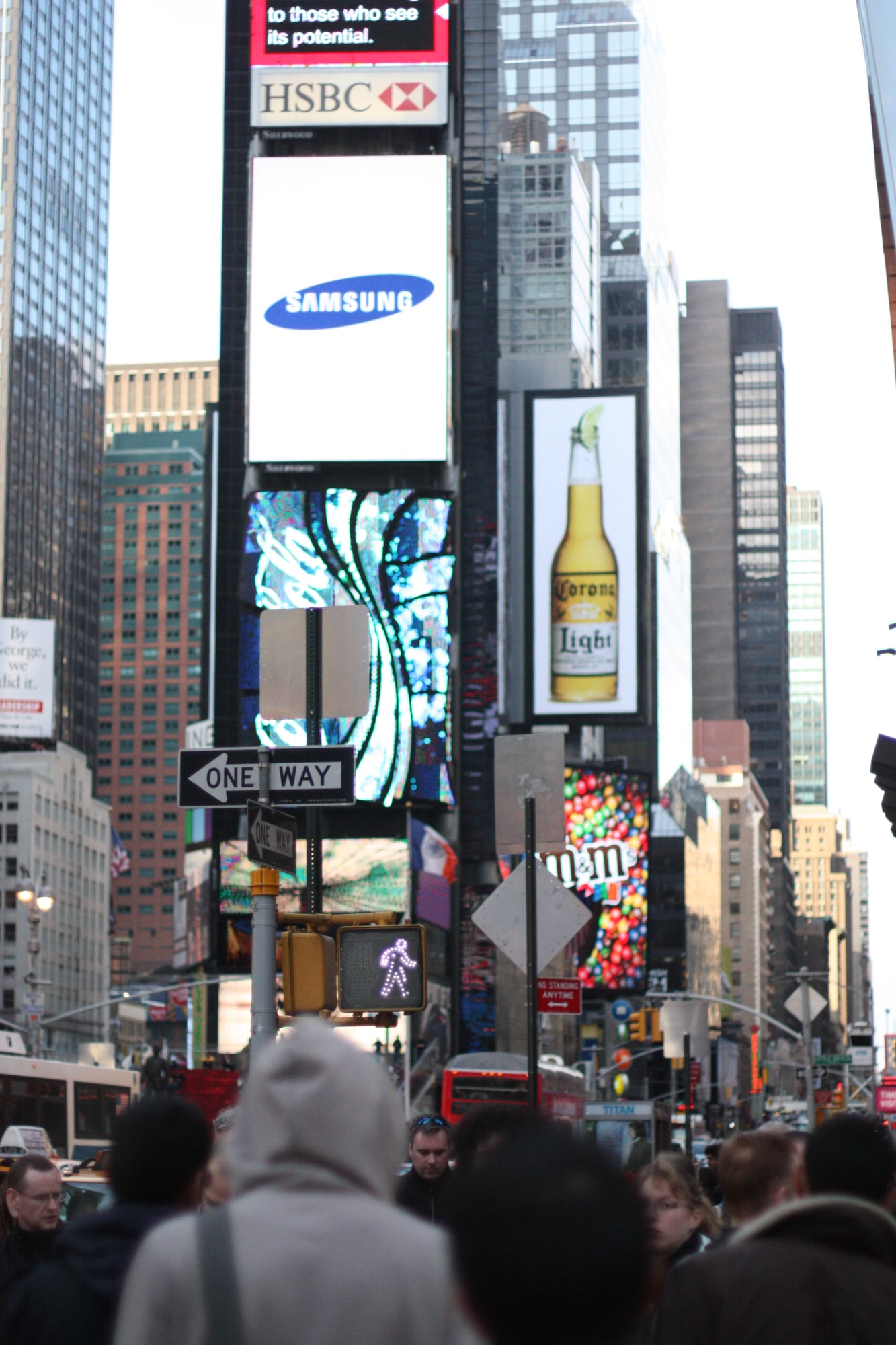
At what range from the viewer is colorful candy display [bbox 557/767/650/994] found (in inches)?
4058

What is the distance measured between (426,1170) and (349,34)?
82.8m

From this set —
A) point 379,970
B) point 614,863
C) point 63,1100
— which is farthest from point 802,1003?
point 614,863

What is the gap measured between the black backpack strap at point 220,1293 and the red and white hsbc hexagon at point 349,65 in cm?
8615

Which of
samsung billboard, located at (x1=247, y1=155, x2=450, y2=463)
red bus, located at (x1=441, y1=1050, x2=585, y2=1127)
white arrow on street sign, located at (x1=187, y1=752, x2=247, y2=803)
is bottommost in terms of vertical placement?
Result: red bus, located at (x1=441, y1=1050, x2=585, y2=1127)

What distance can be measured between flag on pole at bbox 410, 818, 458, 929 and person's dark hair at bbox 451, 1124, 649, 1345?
85674 millimetres

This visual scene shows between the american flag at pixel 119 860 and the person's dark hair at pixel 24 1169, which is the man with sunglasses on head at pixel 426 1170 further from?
the american flag at pixel 119 860

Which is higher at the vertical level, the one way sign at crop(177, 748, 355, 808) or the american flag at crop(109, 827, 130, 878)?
the one way sign at crop(177, 748, 355, 808)

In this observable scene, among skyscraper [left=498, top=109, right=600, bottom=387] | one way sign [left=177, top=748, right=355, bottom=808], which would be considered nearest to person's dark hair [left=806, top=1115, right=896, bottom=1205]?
one way sign [left=177, top=748, right=355, bottom=808]

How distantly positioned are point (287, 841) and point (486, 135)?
4670 inches

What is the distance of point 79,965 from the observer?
170000 mm

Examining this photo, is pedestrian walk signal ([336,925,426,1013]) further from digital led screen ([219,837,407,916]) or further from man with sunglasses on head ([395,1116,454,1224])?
digital led screen ([219,837,407,916])

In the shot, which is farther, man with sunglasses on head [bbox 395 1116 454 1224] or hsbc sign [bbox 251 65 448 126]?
hsbc sign [bbox 251 65 448 126]

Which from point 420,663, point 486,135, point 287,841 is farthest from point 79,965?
point 287,841

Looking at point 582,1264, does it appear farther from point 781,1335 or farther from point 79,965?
point 79,965
